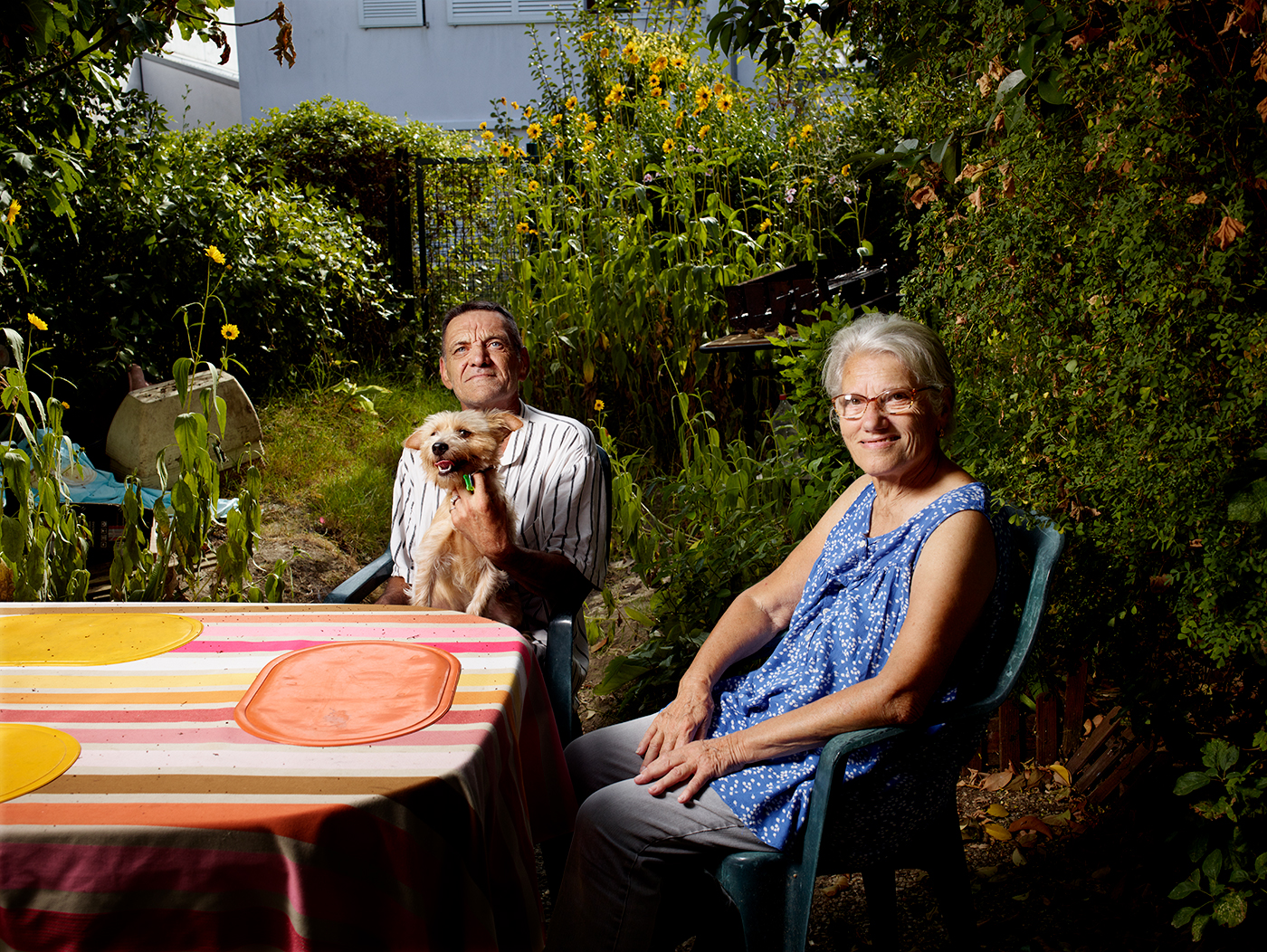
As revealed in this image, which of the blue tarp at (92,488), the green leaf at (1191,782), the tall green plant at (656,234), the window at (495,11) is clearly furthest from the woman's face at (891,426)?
the window at (495,11)

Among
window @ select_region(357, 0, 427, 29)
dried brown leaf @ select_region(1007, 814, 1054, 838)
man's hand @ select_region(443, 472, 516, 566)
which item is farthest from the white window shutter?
dried brown leaf @ select_region(1007, 814, 1054, 838)

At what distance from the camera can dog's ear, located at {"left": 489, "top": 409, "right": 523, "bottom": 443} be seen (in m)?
2.08

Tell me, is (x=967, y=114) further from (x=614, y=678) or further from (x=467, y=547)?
(x=614, y=678)

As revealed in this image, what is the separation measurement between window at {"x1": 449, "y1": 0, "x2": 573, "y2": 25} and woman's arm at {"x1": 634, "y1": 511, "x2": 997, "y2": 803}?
10.7 metres

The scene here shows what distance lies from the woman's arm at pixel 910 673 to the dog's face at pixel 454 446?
0.76 meters

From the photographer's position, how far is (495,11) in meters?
10.7

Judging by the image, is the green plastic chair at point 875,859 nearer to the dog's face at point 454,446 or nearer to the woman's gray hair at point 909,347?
the woman's gray hair at point 909,347

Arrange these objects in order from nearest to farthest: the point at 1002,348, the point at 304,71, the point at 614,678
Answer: the point at 1002,348 < the point at 614,678 < the point at 304,71

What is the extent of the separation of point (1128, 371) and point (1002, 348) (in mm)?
317

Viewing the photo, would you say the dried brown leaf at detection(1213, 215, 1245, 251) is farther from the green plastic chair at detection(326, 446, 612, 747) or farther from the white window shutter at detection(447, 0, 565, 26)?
the white window shutter at detection(447, 0, 565, 26)

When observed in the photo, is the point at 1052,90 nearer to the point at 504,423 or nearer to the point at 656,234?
the point at 504,423

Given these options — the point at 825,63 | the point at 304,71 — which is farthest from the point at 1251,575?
the point at 304,71

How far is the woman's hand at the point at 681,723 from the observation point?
5.88 ft

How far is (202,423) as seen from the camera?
2.70 metres
